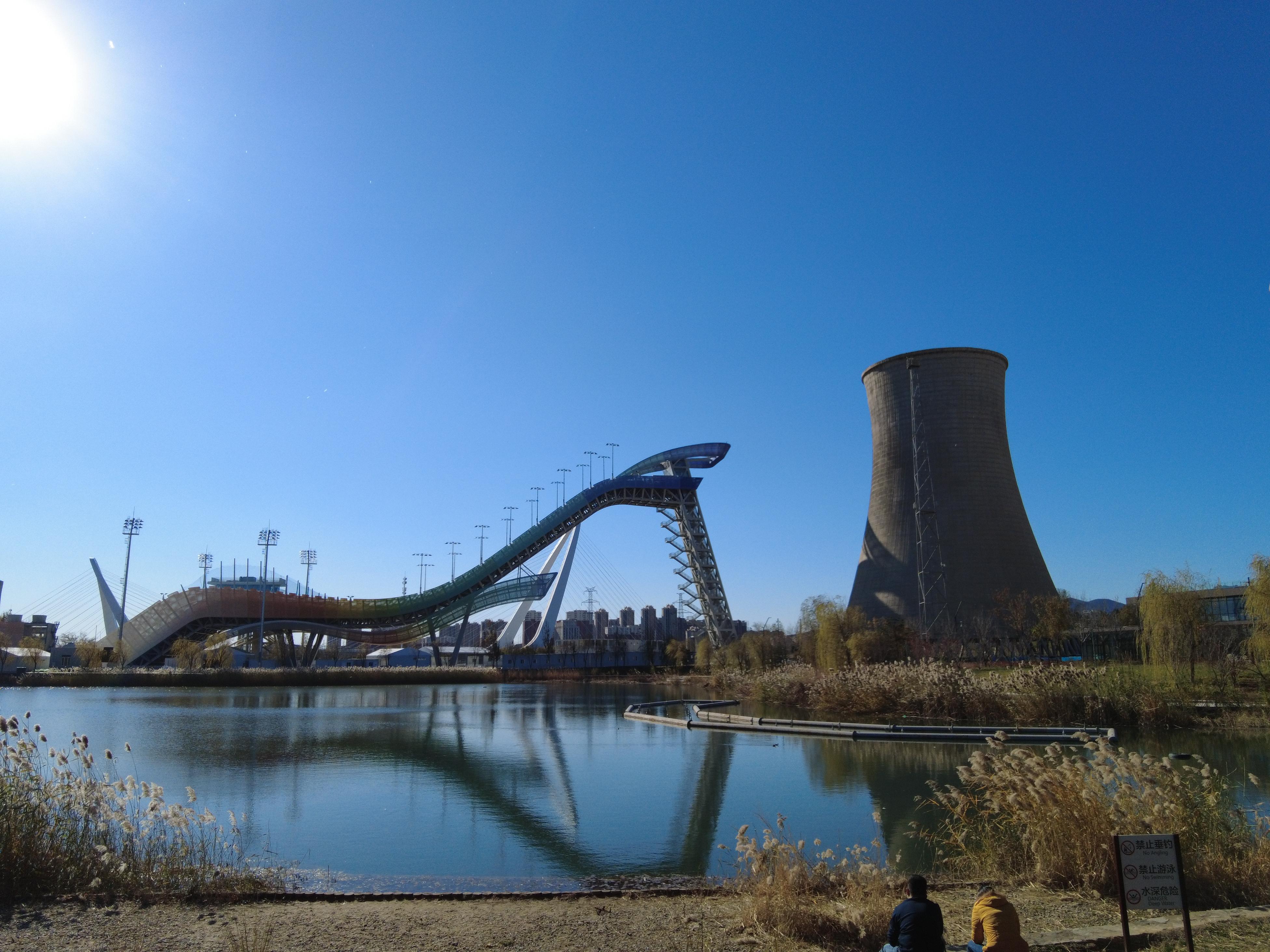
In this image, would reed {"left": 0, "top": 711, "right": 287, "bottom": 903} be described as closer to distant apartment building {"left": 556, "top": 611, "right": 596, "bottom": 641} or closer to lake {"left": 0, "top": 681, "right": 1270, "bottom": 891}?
lake {"left": 0, "top": 681, "right": 1270, "bottom": 891}

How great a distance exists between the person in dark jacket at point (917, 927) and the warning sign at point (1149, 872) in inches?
44.1

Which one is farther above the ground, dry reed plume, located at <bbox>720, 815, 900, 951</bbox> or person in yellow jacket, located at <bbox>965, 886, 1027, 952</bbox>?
person in yellow jacket, located at <bbox>965, 886, 1027, 952</bbox>

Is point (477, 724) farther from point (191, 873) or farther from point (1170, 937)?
point (1170, 937)

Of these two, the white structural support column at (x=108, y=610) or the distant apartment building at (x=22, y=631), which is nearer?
the white structural support column at (x=108, y=610)

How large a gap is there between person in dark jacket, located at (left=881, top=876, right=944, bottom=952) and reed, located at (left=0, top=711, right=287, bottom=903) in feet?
17.7

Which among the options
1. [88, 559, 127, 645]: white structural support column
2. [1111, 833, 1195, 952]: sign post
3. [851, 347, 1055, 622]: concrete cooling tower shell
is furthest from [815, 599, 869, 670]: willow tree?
[88, 559, 127, 645]: white structural support column

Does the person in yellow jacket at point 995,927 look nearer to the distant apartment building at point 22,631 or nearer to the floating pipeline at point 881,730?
the floating pipeline at point 881,730

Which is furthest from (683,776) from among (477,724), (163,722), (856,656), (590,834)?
(856,656)

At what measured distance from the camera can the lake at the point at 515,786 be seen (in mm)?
9125

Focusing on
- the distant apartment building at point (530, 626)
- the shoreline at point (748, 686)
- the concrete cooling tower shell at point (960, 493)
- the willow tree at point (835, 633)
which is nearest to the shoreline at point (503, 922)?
the shoreline at point (748, 686)

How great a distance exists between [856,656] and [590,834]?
25.4 m

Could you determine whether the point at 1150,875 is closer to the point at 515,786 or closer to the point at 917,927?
the point at 917,927

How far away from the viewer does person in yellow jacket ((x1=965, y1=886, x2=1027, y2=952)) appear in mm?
4590

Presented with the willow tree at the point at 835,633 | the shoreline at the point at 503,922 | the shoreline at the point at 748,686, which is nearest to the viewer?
the shoreline at the point at 503,922
